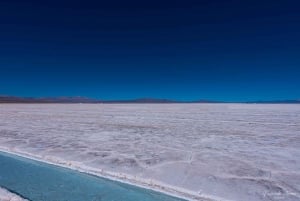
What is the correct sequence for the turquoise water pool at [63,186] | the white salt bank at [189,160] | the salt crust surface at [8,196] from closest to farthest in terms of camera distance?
the salt crust surface at [8,196]
the turquoise water pool at [63,186]
the white salt bank at [189,160]

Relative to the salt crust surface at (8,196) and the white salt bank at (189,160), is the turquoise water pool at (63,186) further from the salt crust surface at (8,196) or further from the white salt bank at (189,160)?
the white salt bank at (189,160)

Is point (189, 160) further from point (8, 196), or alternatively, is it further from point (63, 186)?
point (8, 196)

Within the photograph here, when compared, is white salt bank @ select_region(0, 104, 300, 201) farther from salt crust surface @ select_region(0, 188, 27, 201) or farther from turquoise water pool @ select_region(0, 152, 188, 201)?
salt crust surface @ select_region(0, 188, 27, 201)

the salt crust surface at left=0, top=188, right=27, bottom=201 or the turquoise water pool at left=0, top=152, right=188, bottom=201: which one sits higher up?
the turquoise water pool at left=0, top=152, right=188, bottom=201

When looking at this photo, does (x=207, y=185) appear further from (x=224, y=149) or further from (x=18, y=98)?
(x=18, y=98)

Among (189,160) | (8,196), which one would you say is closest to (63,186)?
(8,196)

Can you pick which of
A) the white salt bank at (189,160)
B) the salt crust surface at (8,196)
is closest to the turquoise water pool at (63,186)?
the salt crust surface at (8,196)

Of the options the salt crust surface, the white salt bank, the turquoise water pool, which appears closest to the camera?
the salt crust surface

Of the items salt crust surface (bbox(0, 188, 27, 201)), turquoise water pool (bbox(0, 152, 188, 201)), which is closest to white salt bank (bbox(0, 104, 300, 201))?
turquoise water pool (bbox(0, 152, 188, 201))
